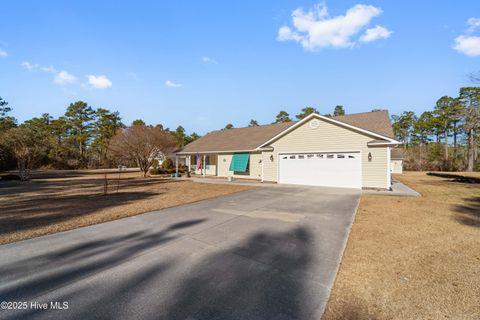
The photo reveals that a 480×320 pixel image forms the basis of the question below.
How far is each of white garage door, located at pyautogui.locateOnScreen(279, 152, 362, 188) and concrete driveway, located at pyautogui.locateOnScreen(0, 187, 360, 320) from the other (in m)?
7.88

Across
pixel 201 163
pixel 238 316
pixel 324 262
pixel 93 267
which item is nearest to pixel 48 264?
pixel 93 267

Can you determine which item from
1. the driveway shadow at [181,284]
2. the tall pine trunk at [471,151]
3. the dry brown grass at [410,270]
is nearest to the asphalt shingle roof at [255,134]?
the dry brown grass at [410,270]

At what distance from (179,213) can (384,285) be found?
19.1 ft

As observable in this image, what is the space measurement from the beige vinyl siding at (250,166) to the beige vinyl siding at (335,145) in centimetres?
135

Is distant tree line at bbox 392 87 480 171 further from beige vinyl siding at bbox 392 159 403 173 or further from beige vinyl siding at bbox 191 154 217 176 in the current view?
beige vinyl siding at bbox 191 154 217 176

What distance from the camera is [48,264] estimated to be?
12.3 feet

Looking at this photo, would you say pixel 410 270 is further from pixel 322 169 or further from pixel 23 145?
pixel 23 145

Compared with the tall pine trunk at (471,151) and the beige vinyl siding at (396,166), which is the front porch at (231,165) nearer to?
the beige vinyl siding at (396,166)

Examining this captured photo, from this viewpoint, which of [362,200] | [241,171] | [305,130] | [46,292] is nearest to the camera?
[46,292]

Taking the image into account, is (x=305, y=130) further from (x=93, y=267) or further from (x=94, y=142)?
(x=94, y=142)

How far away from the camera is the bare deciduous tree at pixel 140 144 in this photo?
20.2m

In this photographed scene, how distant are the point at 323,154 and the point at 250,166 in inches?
253

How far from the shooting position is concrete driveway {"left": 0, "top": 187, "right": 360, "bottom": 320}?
2.62 metres

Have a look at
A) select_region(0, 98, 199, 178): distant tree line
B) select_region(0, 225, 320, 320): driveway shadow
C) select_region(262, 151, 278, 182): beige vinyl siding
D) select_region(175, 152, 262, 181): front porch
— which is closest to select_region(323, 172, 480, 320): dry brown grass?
select_region(0, 225, 320, 320): driveway shadow
